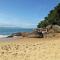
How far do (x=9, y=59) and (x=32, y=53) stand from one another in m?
1.19

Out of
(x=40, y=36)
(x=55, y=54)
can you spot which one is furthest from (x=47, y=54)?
(x=40, y=36)

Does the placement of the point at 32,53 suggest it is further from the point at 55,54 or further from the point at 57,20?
the point at 57,20

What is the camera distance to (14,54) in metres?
8.85

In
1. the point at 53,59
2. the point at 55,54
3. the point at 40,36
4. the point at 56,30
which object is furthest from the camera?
the point at 56,30

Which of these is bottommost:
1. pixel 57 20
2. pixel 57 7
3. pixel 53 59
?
pixel 53 59

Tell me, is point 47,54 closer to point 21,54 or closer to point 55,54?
point 55,54

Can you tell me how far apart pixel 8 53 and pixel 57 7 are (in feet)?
84.3

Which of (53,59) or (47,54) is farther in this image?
(47,54)

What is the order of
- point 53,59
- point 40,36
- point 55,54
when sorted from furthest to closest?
1. point 40,36
2. point 55,54
3. point 53,59

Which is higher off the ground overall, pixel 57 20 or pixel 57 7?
pixel 57 7

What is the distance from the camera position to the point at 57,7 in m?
33.8

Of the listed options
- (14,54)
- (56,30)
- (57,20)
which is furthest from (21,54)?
(57,20)

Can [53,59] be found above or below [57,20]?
below

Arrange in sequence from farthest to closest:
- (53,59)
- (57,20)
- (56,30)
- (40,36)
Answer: (57,20) → (56,30) → (40,36) → (53,59)
